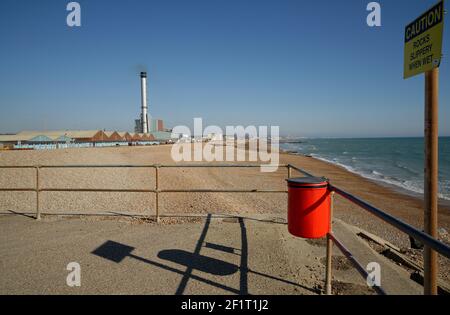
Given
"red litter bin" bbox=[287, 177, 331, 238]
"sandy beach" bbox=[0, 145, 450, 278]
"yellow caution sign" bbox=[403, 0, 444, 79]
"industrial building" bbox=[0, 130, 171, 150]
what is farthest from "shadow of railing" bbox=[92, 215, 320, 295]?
"industrial building" bbox=[0, 130, 171, 150]

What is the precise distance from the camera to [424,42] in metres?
1.93

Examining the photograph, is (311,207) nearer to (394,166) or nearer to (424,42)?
(424,42)

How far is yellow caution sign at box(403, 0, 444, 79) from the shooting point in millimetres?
1808

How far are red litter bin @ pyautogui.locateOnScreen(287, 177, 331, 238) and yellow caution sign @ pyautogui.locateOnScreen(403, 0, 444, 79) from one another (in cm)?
120

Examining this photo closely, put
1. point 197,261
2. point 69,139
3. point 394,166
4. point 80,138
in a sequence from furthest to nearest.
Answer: point 80,138, point 69,139, point 394,166, point 197,261

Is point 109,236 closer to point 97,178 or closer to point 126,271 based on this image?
point 126,271

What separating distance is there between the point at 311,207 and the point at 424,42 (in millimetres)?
1594

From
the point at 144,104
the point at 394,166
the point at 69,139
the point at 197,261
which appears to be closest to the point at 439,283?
the point at 197,261

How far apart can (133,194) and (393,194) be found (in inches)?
582

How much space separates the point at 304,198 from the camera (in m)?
2.66

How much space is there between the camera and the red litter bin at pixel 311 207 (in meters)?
2.64

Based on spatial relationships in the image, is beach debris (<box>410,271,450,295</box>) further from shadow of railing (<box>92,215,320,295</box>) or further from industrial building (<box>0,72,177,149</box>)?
industrial building (<box>0,72,177,149</box>)

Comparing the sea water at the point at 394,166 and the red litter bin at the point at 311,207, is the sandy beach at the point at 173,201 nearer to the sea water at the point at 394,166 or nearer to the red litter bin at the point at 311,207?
the red litter bin at the point at 311,207
